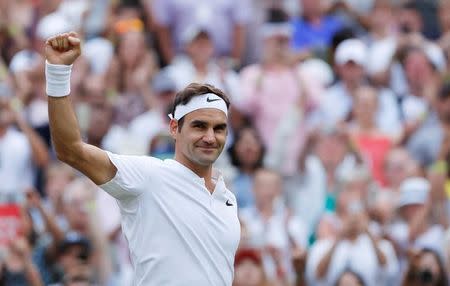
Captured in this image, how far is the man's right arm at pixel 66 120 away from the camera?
6.00 m

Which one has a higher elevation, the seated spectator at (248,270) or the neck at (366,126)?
the neck at (366,126)

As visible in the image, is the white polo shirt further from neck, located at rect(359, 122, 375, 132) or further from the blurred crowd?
neck, located at rect(359, 122, 375, 132)

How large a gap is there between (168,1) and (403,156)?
3358 millimetres

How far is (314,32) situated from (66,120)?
8.58m

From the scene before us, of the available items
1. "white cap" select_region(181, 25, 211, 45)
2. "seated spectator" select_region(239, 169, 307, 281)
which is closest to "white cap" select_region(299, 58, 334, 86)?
"white cap" select_region(181, 25, 211, 45)

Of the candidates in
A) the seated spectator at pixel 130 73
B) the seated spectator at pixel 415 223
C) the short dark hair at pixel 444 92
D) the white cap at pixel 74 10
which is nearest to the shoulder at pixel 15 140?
the seated spectator at pixel 130 73

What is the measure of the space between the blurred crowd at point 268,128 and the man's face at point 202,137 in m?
4.49

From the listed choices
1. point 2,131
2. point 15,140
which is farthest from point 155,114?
point 2,131

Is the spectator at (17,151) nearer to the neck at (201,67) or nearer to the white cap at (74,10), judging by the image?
the neck at (201,67)

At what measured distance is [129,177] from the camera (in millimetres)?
6246

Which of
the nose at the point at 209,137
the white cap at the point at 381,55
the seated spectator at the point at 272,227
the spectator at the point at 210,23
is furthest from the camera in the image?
the spectator at the point at 210,23

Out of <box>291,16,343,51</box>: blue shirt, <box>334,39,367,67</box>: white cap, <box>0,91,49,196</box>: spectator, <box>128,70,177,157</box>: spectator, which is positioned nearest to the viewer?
<box>0,91,49,196</box>: spectator

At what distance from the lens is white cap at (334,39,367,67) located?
44.3 feet

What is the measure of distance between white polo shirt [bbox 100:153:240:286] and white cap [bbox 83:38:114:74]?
7.34 m
